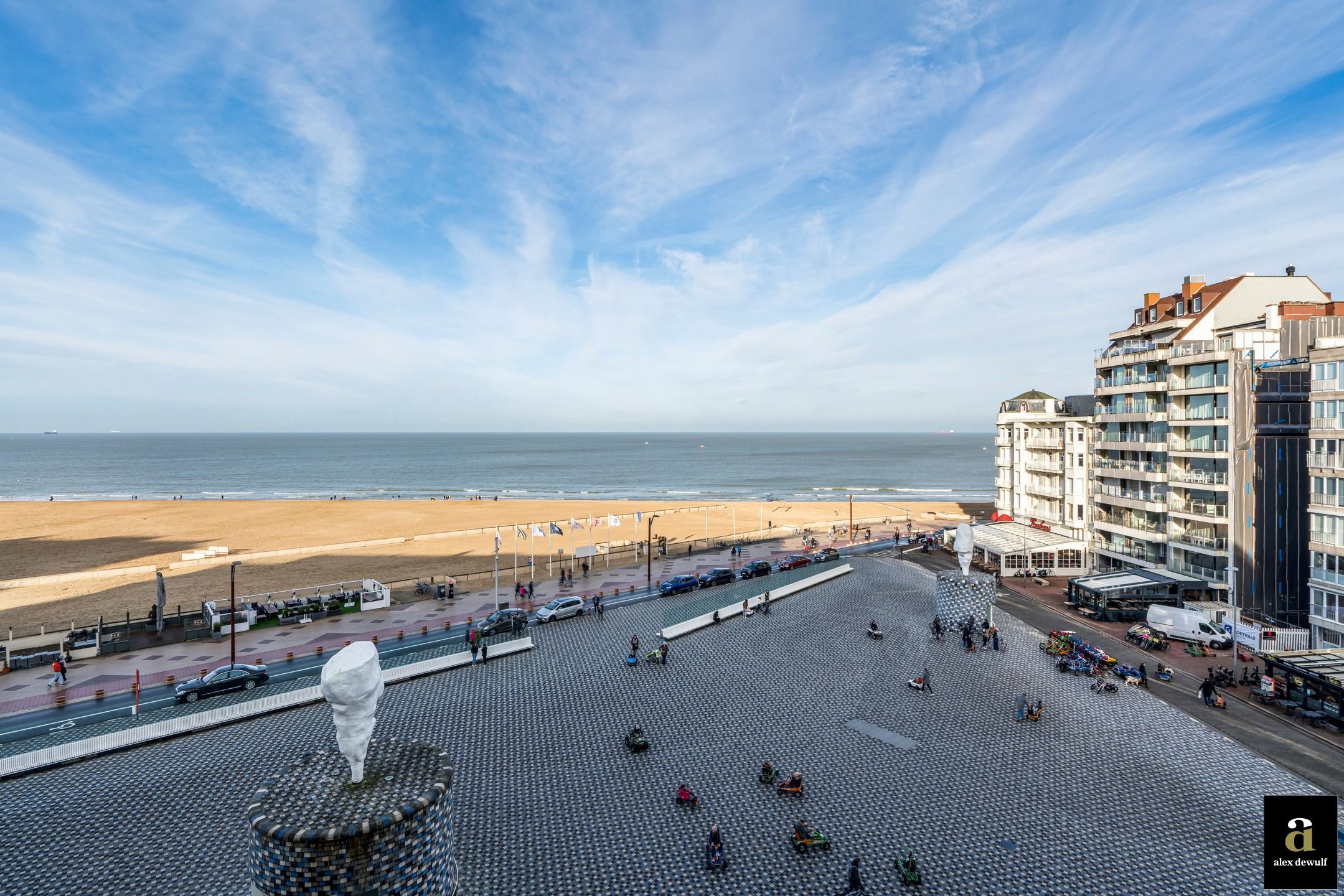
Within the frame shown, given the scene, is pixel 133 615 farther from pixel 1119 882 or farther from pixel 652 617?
pixel 1119 882

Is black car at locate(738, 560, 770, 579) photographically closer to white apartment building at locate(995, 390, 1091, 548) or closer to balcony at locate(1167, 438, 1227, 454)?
white apartment building at locate(995, 390, 1091, 548)

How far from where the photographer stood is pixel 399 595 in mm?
45125

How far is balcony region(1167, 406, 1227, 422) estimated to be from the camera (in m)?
39.2

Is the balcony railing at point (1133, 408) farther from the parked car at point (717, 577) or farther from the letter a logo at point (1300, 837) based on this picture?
the letter a logo at point (1300, 837)

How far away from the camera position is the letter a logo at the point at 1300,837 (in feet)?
53.7

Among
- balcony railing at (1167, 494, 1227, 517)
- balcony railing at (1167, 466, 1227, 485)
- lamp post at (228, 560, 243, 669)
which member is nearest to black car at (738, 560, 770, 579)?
balcony railing at (1167, 494, 1227, 517)

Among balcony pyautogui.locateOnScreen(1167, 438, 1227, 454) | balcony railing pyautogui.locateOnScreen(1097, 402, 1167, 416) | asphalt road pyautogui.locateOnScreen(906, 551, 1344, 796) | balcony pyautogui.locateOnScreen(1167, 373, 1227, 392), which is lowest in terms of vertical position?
asphalt road pyautogui.locateOnScreen(906, 551, 1344, 796)

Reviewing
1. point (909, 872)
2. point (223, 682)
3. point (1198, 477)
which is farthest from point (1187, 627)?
point (223, 682)

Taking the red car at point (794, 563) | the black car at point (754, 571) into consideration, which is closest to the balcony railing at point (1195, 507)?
the red car at point (794, 563)

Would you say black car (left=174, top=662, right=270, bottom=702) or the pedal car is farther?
black car (left=174, top=662, right=270, bottom=702)

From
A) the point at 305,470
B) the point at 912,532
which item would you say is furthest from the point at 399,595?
the point at 305,470

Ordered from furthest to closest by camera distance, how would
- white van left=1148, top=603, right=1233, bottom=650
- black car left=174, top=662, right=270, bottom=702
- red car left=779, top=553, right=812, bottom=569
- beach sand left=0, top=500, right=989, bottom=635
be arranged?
red car left=779, top=553, right=812, bottom=569
beach sand left=0, top=500, right=989, bottom=635
white van left=1148, top=603, right=1233, bottom=650
black car left=174, top=662, right=270, bottom=702

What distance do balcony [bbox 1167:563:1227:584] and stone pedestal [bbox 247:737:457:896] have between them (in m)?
45.1

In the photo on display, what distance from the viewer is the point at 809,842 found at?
16.4 m
